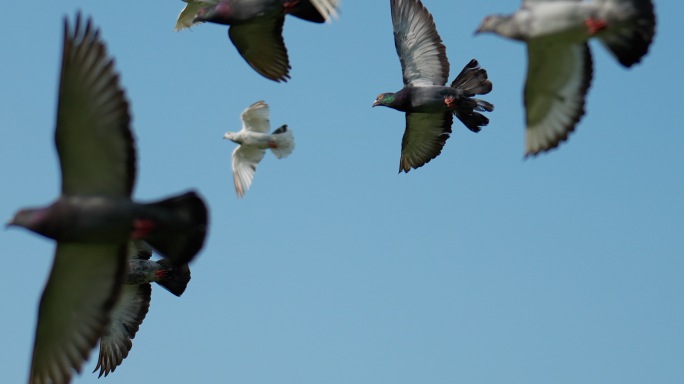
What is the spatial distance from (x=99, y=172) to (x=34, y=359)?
195cm

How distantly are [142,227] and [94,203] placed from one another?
49 centimetres

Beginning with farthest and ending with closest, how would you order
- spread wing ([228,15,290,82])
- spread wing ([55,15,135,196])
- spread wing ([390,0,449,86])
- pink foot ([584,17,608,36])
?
1. spread wing ([390,0,449,86])
2. spread wing ([228,15,290,82])
3. pink foot ([584,17,608,36])
4. spread wing ([55,15,135,196])

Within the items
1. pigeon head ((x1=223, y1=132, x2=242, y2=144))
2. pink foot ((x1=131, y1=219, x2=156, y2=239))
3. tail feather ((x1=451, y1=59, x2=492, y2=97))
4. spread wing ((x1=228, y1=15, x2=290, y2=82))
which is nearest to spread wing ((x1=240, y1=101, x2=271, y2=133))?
pigeon head ((x1=223, y1=132, x2=242, y2=144))

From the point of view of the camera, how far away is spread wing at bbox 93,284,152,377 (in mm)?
17609

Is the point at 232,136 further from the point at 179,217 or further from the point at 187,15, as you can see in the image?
the point at 179,217

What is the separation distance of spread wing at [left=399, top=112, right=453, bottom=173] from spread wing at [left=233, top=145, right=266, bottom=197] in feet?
8.59

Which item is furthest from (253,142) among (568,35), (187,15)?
(568,35)

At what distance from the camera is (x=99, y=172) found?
33.7 ft

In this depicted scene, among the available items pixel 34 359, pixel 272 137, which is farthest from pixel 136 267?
pixel 34 359

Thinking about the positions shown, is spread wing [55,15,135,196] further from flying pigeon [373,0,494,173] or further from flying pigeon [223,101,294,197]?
flying pigeon [223,101,294,197]

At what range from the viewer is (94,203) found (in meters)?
10.2

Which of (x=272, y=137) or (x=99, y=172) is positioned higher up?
(x=272, y=137)

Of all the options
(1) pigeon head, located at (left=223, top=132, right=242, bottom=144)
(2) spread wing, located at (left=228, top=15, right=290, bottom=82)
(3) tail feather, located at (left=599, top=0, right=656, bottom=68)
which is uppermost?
(2) spread wing, located at (left=228, top=15, right=290, bottom=82)

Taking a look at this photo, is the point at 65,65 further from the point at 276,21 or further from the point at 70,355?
the point at 276,21
